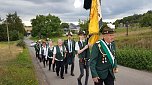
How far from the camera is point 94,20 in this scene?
8.84 meters

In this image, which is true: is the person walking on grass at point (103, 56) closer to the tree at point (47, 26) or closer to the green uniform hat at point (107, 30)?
the green uniform hat at point (107, 30)

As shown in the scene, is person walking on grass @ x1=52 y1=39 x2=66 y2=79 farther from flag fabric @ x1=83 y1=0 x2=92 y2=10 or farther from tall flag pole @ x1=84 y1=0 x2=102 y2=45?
tall flag pole @ x1=84 y1=0 x2=102 y2=45

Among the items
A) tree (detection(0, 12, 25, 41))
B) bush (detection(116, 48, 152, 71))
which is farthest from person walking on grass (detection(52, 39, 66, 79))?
tree (detection(0, 12, 25, 41))

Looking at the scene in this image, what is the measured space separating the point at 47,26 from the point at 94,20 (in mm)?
113499

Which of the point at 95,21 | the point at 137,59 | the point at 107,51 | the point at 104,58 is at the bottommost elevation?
the point at 137,59

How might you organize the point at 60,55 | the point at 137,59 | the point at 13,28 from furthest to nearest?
the point at 13,28
the point at 137,59
the point at 60,55

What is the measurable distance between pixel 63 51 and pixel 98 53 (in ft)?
25.1

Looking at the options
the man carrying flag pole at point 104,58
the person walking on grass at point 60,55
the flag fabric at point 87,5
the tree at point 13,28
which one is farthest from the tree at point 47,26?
the man carrying flag pole at point 104,58

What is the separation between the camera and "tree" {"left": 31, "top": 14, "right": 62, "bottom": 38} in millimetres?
120750

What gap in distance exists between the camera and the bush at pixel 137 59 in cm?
1617

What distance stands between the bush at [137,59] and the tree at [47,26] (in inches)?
3947

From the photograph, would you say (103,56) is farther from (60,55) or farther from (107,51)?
(60,55)

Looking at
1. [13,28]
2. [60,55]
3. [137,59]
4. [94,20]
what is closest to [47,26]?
[13,28]

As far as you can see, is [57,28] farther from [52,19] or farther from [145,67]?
[145,67]
